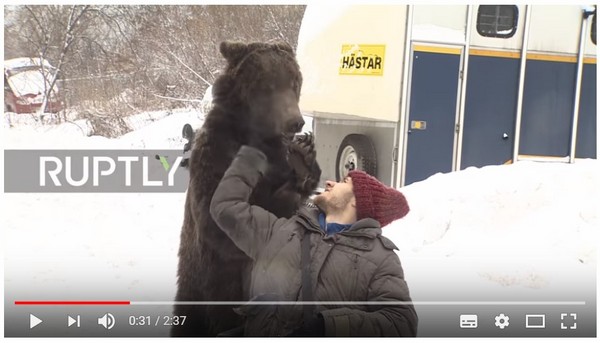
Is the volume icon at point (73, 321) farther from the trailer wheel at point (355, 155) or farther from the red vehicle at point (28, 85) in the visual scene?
the trailer wheel at point (355, 155)

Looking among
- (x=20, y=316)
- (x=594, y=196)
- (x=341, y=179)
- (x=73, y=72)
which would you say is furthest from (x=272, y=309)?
(x=594, y=196)

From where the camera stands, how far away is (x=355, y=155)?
8.86 ft

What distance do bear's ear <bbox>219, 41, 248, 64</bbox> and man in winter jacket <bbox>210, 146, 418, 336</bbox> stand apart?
405 mm

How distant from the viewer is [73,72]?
262cm

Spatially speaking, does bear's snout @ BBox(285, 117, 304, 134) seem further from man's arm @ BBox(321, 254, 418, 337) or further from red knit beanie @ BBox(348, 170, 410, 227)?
man's arm @ BBox(321, 254, 418, 337)

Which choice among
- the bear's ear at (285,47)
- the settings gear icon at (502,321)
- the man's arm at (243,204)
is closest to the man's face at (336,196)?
the man's arm at (243,204)

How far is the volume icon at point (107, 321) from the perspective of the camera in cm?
277

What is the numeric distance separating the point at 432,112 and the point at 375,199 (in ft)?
1.55

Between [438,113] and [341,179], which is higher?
[438,113]

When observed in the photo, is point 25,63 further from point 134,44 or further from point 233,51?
point 233,51

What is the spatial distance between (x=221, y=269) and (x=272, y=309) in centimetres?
30

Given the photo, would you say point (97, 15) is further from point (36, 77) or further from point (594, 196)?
point (594, 196)
